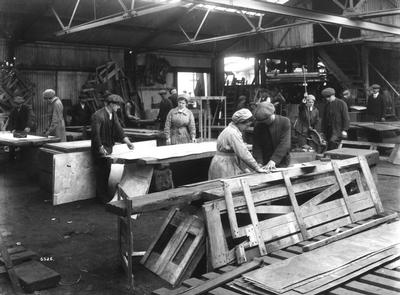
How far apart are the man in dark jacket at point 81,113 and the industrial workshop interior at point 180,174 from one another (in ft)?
0.15

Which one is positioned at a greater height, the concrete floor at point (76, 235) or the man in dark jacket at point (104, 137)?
the man in dark jacket at point (104, 137)

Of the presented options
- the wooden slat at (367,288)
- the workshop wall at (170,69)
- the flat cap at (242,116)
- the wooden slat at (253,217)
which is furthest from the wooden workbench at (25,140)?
the wooden slat at (367,288)

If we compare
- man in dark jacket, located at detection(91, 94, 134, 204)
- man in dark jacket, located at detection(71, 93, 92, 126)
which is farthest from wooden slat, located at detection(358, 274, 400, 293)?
man in dark jacket, located at detection(71, 93, 92, 126)

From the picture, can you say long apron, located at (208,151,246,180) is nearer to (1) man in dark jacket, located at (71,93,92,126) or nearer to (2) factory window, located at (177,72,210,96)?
(1) man in dark jacket, located at (71,93,92,126)

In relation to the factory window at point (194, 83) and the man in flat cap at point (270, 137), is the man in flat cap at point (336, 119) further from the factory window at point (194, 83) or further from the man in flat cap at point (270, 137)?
the factory window at point (194, 83)

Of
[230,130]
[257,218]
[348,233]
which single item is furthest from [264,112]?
[348,233]

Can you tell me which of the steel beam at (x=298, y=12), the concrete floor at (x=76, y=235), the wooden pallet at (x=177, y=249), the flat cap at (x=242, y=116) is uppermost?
the steel beam at (x=298, y=12)

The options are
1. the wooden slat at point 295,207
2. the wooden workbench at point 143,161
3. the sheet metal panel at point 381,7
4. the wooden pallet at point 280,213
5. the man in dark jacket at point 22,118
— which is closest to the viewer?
the wooden pallet at point 280,213

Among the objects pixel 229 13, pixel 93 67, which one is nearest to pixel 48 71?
pixel 93 67

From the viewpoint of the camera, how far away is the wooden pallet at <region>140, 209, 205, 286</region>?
4.23 m

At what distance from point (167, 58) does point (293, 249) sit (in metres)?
14.2

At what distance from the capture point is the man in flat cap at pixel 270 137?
5.66 meters

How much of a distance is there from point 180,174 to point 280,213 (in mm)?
3582

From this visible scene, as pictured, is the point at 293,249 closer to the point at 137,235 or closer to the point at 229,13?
the point at 137,235
